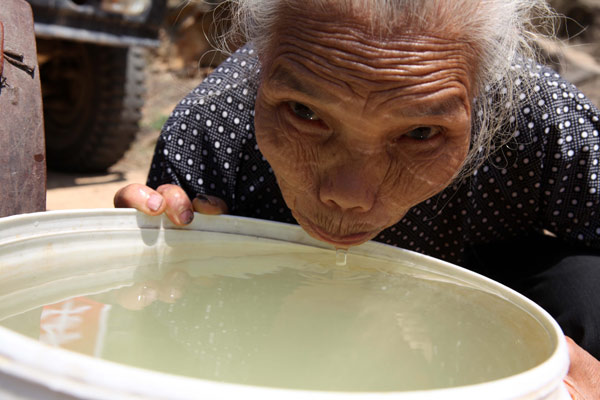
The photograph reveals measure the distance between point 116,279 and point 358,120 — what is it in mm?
510

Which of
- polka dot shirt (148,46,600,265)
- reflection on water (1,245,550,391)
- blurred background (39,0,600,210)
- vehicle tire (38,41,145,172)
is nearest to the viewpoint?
reflection on water (1,245,550,391)

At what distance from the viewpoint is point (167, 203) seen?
49.3 inches

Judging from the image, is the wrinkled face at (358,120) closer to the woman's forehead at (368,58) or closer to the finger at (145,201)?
the woman's forehead at (368,58)

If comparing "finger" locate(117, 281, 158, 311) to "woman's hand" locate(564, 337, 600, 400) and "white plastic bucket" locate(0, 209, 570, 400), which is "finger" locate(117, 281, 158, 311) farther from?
"woman's hand" locate(564, 337, 600, 400)

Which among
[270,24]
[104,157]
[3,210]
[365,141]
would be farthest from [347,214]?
[104,157]

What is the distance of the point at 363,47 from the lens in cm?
101

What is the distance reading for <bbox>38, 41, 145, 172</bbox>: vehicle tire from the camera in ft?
13.2

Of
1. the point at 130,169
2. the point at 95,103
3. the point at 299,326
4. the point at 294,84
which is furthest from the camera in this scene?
the point at 130,169

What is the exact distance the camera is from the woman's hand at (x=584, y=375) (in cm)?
93

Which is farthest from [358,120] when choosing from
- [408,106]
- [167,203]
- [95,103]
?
[95,103]

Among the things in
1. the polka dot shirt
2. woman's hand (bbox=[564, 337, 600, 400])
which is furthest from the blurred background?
woman's hand (bbox=[564, 337, 600, 400])

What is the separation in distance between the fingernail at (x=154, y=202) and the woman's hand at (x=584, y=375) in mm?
788

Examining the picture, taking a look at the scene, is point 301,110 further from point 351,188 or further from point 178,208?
point 178,208

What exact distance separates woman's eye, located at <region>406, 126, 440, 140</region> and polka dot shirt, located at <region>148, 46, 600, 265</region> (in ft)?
1.75
